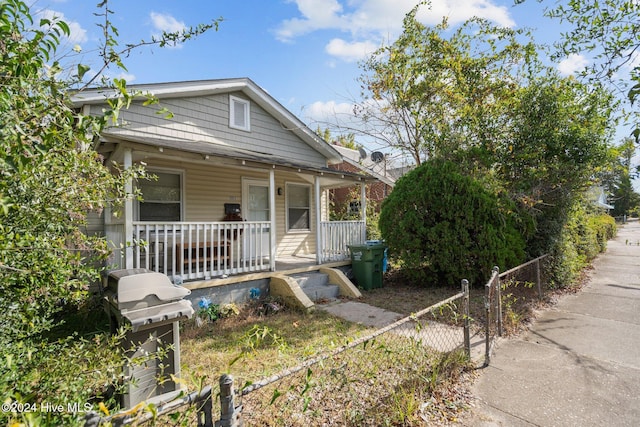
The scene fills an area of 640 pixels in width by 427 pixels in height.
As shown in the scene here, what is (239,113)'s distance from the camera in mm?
9523

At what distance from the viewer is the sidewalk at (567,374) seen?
2.94m

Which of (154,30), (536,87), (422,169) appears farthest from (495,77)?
(154,30)

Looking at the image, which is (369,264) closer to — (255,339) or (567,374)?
(255,339)

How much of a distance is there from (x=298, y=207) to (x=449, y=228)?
5.09 metres

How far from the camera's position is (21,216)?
1959 mm

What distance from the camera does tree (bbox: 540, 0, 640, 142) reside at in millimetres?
4371

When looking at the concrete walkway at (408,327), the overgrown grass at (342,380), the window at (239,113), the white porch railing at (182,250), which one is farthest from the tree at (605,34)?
the window at (239,113)

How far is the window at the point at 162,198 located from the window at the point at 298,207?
3.53 m

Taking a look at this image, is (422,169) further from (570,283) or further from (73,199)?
(73,199)

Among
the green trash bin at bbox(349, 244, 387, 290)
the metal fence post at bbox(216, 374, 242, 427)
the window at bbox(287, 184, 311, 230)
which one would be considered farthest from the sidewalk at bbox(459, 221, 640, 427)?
the window at bbox(287, 184, 311, 230)

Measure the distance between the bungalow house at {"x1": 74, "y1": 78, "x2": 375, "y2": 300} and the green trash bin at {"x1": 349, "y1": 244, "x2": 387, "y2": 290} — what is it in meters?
0.58

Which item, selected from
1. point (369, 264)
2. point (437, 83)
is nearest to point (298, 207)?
point (369, 264)

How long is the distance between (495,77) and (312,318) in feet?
31.9

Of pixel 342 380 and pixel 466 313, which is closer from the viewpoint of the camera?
pixel 342 380
